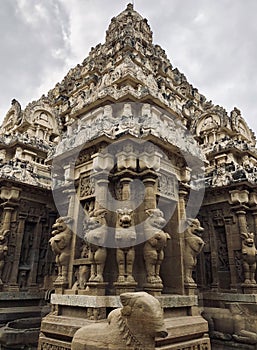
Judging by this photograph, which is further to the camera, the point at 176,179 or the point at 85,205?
the point at 176,179

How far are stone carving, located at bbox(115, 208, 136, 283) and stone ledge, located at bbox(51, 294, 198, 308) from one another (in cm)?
54

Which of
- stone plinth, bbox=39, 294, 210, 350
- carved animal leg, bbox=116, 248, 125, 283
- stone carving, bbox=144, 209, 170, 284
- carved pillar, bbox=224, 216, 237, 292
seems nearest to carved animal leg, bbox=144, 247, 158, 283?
stone carving, bbox=144, 209, 170, 284

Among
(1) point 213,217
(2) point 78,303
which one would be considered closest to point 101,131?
(2) point 78,303

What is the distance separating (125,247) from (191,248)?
2624 mm

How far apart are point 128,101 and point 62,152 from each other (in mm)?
3406

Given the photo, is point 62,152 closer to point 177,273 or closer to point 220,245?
point 177,273

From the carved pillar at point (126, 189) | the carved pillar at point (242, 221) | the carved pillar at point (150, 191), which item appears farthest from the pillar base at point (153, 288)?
the carved pillar at point (242, 221)

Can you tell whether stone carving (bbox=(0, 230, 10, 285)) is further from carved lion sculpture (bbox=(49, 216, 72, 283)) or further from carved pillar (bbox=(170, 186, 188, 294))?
carved pillar (bbox=(170, 186, 188, 294))

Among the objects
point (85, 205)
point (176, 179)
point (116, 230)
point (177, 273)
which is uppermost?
point (176, 179)

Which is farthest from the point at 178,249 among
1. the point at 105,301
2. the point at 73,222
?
the point at 73,222

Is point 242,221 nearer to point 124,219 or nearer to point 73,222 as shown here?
point 124,219

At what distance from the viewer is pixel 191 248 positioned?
8867 millimetres

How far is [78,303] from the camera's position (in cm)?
732

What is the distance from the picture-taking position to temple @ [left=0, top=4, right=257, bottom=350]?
7363 millimetres
